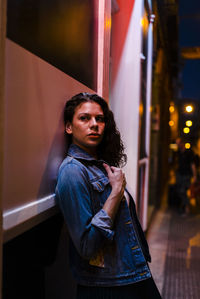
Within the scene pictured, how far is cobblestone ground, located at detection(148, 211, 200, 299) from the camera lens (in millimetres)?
3694

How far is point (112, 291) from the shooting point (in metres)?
1.57

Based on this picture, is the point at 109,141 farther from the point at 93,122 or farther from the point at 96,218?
the point at 96,218

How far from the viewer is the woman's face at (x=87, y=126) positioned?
171 centimetres

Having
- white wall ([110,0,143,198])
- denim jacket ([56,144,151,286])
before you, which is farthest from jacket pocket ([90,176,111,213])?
white wall ([110,0,143,198])

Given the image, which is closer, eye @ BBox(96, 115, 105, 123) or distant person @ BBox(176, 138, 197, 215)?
eye @ BBox(96, 115, 105, 123)

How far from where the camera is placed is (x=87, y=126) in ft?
5.62

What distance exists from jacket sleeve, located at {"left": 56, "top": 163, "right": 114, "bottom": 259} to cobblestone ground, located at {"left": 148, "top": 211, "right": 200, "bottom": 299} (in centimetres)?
253

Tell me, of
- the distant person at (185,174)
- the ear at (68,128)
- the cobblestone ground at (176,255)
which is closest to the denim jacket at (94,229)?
the ear at (68,128)

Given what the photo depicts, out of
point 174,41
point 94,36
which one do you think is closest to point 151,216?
point 94,36

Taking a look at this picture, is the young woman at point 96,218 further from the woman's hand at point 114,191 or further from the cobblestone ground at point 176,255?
the cobblestone ground at point 176,255

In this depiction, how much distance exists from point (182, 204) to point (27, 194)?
6890 millimetres

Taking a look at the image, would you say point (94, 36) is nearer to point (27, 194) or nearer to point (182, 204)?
point (27, 194)

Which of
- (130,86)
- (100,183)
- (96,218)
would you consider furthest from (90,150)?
(130,86)

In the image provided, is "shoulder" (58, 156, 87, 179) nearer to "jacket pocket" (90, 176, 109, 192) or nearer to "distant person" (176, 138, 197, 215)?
"jacket pocket" (90, 176, 109, 192)
